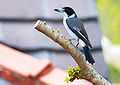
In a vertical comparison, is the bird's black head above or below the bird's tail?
above

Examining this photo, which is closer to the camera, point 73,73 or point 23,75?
point 73,73

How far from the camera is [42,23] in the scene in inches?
10.8

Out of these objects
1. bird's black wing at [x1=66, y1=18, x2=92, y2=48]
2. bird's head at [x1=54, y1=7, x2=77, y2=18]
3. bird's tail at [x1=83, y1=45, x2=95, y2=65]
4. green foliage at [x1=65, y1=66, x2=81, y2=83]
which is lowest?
green foliage at [x1=65, y1=66, x2=81, y2=83]

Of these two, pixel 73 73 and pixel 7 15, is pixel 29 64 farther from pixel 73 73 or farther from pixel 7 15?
pixel 73 73

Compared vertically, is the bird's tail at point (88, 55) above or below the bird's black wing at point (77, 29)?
below

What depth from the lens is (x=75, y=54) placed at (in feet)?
0.93

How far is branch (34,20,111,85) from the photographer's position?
0.27 metres

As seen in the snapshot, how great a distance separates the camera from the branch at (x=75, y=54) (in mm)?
271

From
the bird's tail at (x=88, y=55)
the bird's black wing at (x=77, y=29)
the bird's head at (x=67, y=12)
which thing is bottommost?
the bird's tail at (x=88, y=55)

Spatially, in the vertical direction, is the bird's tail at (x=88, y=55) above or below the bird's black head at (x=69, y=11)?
below

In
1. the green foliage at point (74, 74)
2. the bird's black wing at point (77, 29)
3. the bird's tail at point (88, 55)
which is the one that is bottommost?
the green foliage at point (74, 74)

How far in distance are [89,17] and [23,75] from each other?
13 cm

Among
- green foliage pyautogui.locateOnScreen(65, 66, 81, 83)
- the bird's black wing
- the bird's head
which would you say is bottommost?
green foliage pyautogui.locateOnScreen(65, 66, 81, 83)

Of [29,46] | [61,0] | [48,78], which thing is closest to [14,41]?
[29,46]
